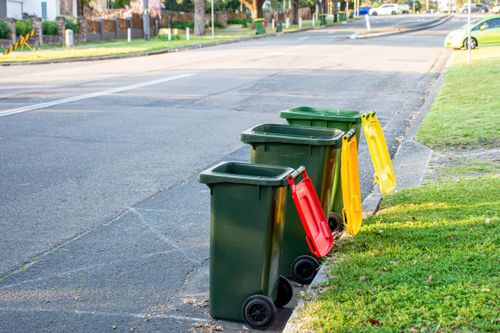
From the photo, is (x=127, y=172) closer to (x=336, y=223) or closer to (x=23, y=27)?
(x=336, y=223)

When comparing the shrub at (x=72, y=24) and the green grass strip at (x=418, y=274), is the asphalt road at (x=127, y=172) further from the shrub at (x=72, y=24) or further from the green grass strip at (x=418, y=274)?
→ the shrub at (x=72, y=24)

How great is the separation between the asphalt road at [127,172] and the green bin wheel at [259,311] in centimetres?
16

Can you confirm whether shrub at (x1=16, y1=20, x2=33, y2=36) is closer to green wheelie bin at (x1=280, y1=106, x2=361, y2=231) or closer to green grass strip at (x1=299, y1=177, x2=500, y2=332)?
green wheelie bin at (x1=280, y1=106, x2=361, y2=231)

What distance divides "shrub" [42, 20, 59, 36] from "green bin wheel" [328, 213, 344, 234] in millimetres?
36720

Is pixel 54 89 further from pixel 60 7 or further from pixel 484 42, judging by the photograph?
pixel 60 7

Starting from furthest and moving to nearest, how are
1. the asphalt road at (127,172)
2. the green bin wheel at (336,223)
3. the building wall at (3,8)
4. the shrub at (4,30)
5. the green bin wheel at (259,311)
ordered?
the building wall at (3,8)
the shrub at (4,30)
the green bin wheel at (336,223)
the asphalt road at (127,172)
the green bin wheel at (259,311)

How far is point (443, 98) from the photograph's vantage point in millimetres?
15250

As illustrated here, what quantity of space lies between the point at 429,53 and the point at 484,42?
2.85 m

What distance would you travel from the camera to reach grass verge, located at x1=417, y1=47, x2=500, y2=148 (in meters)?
10.5

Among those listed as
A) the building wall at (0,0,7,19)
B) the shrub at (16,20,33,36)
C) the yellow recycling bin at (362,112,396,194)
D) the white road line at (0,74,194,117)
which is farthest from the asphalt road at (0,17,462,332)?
the building wall at (0,0,7,19)

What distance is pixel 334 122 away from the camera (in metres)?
6.54

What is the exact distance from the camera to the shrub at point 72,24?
42.1m

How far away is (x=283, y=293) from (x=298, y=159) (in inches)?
44.5

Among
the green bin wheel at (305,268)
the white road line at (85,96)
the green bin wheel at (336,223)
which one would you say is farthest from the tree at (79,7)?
the green bin wheel at (305,268)
